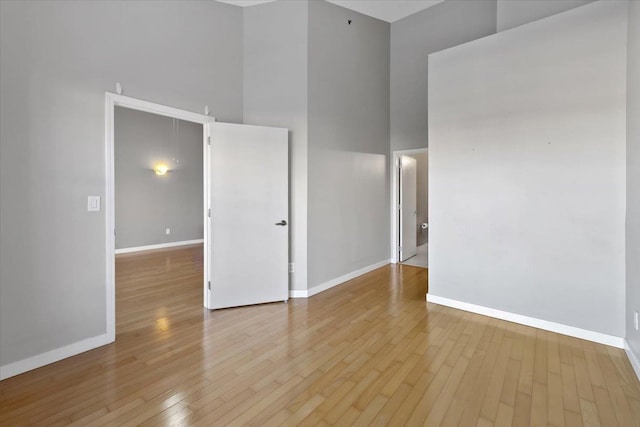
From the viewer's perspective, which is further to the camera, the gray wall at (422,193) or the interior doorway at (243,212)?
the gray wall at (422,193)

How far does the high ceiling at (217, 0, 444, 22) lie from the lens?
425 cm

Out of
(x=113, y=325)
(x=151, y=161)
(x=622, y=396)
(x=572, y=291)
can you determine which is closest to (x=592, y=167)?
(x=572, y=291)

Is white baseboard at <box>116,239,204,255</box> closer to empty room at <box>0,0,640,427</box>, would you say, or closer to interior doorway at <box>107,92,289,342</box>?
empty room at <box>0,0,640,427</box>

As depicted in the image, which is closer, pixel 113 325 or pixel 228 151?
pixel 113 325

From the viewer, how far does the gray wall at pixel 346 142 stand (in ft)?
12.6

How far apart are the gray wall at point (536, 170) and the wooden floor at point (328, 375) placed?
44cm

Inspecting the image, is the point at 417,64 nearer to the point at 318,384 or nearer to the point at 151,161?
the point at 318,384

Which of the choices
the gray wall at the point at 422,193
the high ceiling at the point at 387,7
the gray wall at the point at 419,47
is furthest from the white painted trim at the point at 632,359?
the gray wall at the point at 422,193

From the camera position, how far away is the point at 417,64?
16.4 ft

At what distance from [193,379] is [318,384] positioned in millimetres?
874

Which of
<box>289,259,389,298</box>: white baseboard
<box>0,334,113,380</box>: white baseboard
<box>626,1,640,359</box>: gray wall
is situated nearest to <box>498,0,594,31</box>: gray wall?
<box>626,1,640,359</box>: gray wall

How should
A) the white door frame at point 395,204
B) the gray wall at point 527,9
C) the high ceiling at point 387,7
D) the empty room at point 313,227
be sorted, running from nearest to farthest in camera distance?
1. the empty room at point 313,227
2. the gray wall at point 527,9
3. the high ceiling at point 387,7
4. the white door frame at point 395,204

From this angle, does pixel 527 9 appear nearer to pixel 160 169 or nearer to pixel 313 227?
pixel 313 227

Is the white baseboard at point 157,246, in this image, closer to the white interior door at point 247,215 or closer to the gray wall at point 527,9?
the white interior door at point 247,215
